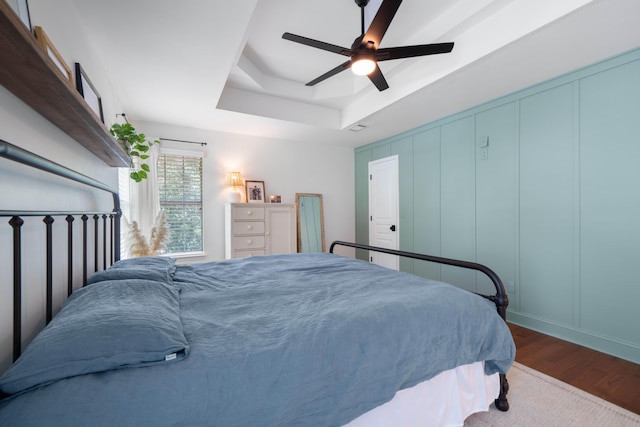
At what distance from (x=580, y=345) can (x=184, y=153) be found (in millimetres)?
4968

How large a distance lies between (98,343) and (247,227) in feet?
10.7

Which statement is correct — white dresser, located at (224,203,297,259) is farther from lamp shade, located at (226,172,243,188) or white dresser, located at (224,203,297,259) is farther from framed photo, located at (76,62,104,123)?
framed photo, located at (76,62,104,123)

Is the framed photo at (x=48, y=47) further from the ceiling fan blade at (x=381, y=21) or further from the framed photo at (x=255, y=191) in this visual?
the framed photo at (x=255, y=191)

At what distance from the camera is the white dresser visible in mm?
3955

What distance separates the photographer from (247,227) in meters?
4.02

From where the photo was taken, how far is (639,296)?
2.24 meters

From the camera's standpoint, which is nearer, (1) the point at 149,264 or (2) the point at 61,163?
(2) the point at 61,163

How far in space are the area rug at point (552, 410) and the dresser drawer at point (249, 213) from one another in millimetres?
3258

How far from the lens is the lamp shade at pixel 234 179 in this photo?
424 cm

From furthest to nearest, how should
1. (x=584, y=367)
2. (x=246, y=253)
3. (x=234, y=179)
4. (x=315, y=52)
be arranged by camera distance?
1. (x=234, y=179)
2. (x=246, y=253)
3. (x=315, y=52)
4. (x=584, y=367)

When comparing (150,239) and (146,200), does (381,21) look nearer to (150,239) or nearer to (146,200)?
(150,239)

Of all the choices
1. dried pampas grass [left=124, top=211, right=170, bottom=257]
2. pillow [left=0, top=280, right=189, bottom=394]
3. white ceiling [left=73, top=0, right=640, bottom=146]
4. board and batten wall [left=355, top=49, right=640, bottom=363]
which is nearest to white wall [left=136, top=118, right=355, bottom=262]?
white ceiling [left=73, top=0, right=640, bottom=146]

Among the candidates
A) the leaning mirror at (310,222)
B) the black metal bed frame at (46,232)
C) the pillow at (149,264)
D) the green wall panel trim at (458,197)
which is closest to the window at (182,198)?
the leaning mirror at (310,222)

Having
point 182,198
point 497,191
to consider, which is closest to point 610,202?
point 497,191
